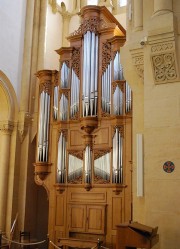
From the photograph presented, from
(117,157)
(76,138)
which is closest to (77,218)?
(117,157)

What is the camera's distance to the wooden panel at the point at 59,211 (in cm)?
991

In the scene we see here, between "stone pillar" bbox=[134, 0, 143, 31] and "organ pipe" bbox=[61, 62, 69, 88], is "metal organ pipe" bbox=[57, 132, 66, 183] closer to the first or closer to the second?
"organ pipe" bbox=[61, 62, 69, 88]

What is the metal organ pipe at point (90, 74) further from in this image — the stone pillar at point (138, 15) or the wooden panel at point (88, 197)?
the stone pillar at point (138, 15)

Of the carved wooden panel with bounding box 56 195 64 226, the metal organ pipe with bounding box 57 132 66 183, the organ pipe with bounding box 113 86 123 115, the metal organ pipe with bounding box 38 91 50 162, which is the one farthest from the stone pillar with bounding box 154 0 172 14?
the carved wooden panel with bounding box 56 195 64 226

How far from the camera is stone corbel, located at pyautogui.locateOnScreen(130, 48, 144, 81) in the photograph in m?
6.49

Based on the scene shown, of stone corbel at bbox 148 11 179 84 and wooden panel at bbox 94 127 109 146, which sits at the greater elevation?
stone corbel at bbox 148 11 179 84

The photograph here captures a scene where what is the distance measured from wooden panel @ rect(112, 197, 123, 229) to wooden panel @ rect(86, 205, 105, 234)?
27 cm

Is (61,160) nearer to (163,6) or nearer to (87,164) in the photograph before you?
(87,164)

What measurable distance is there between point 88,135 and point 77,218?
86.1 inches

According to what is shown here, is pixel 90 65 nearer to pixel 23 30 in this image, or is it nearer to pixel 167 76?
pixel 23 30

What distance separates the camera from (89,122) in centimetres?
991

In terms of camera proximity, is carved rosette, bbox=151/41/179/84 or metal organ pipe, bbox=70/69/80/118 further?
metal organ pipe, bbox=70/69/80/118

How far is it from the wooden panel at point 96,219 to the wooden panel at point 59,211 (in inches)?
31.1

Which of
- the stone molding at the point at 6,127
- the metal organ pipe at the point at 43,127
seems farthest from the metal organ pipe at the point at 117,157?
the stone molding at the point at 6,127
